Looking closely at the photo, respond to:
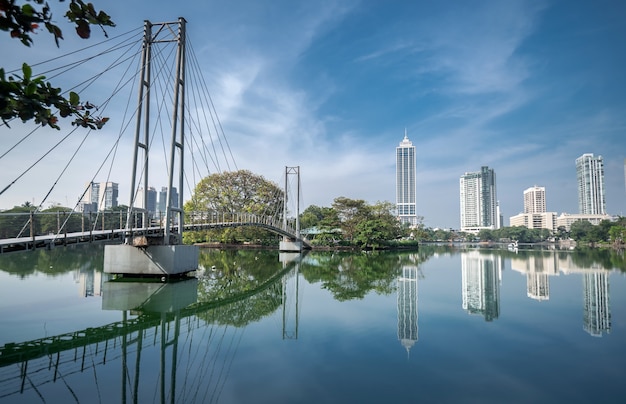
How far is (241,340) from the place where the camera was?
7621 millimetres

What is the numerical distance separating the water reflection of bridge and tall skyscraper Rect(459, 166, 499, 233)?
15746 cm

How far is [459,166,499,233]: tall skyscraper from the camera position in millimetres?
157250

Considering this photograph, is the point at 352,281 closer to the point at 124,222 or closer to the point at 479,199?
the point at 124,222

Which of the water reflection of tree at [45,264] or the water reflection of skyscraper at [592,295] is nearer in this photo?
the water reflection of skyscraper at [592,295]

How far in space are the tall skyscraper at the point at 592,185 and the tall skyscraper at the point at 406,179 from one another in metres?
59.2

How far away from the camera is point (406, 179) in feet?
547

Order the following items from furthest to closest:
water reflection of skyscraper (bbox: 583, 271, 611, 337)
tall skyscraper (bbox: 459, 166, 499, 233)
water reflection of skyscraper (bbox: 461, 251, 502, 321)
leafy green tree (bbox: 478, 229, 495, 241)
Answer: tall skyscraper (bbox: 459, 166, 499, 233) → leafy green tree (bbox: 478, 229, 495, 241) → water reflection of skyscraper (bbox: 461, 251, 502, 321) → water reflection of skyscraper (bbox: 583, 271, 611, 337)

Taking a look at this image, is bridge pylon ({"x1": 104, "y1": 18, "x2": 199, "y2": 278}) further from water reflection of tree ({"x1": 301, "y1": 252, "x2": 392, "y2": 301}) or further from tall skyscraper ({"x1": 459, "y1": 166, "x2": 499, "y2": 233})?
tall skyscraper ({"x1": 459, "y1": 166, "x2": 499, "y2": 233})

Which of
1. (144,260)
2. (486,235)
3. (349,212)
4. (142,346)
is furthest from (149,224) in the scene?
(486,235)

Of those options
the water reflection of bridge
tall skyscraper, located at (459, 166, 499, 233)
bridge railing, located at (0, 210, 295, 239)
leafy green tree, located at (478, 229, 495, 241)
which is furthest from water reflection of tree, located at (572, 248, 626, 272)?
tall skyscraper, located at (459, 166, 499, 233)

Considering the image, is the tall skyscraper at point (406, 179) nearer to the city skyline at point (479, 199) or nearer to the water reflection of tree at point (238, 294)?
the city skyline at point (479, 199)

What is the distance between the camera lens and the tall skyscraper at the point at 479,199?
157 meters

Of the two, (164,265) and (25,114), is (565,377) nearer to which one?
(25,114)

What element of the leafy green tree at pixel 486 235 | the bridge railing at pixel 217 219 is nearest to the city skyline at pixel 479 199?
the leafy green tree at pixel 486 235
